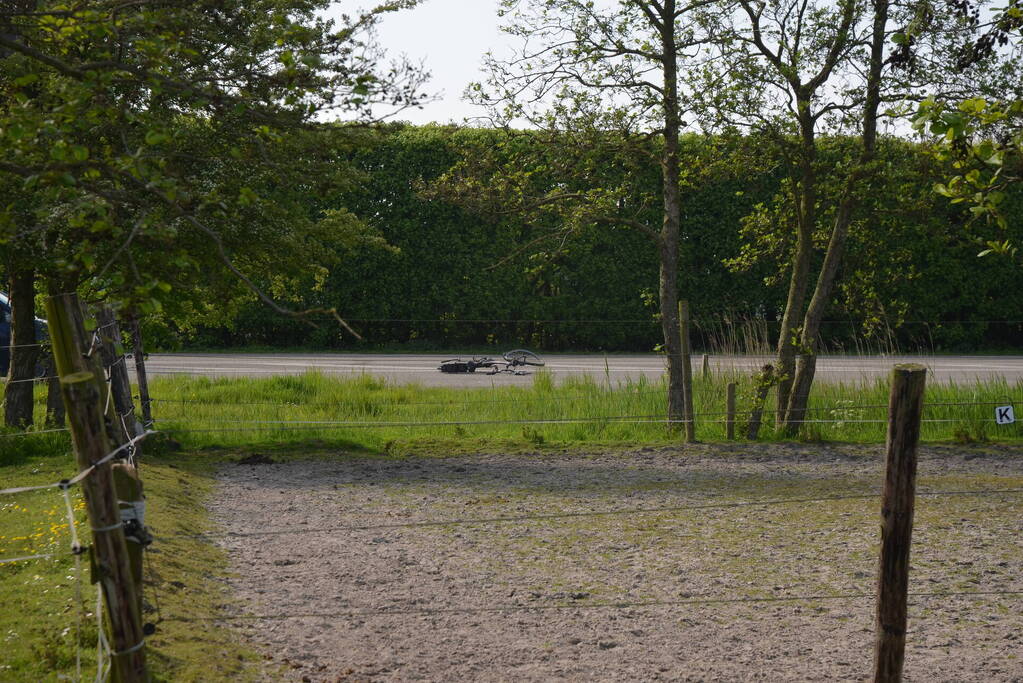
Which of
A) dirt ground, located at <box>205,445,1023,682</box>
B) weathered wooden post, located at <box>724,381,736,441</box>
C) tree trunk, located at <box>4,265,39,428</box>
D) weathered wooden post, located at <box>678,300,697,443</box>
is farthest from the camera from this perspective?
weathered wooden post, located at <box>724,381,736,441</box>

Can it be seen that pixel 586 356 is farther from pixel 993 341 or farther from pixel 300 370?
pixel 993 341

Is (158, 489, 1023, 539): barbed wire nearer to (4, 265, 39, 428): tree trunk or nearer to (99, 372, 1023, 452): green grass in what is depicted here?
(99, 372, 1023, 452): green grass

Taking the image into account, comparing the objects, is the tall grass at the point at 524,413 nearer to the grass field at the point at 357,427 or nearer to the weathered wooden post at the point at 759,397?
the grass field at the point at 357,427

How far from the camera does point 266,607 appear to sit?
21.2 ft

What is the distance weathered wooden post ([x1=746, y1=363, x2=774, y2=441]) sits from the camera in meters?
12.5

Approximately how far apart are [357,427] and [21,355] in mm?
3854

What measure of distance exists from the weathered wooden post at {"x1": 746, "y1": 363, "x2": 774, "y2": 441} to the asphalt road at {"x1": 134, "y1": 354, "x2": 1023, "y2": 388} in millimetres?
1222

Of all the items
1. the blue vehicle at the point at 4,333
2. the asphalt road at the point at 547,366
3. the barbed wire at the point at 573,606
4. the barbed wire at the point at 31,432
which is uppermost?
the blue vehicle at the point at 4,333

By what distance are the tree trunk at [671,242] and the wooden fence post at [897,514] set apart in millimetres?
7702

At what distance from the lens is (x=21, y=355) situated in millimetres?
12070

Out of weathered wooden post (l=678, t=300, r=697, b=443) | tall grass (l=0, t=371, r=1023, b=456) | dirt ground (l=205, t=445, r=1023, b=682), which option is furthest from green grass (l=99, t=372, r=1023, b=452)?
dirt ground (l=205, t=445, r=1023, b=682)

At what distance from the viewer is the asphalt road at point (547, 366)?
1473 centimetres

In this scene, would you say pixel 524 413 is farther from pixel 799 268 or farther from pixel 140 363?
pixel 140 363

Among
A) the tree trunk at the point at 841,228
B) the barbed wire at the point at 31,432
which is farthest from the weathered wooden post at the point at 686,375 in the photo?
the barbed wire at the point at 31,432
